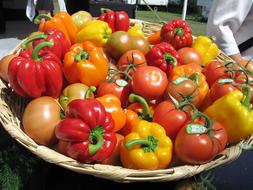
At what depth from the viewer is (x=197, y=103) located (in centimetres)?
142

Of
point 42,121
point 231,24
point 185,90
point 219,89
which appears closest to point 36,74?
point 42,121

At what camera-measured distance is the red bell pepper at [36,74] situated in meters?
1.35

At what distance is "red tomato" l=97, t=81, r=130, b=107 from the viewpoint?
142 centimetres

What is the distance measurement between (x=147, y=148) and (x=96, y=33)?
0.72m

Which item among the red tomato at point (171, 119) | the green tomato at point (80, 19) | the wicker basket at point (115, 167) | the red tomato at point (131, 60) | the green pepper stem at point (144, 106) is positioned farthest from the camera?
the green tomato at point (80, 19)

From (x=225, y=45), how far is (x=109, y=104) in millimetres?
905

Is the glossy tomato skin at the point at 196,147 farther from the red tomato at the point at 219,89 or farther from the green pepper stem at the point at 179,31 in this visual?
the green pepper stem at the point at 179,31

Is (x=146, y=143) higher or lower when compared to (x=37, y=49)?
lower

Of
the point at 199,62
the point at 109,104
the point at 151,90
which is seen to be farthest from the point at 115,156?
the point at 199,62

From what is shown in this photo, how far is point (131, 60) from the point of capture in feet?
5.07

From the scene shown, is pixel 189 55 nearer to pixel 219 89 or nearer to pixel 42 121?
pixel 219 89

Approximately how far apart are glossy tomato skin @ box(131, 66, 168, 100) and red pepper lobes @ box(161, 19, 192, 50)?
359mm

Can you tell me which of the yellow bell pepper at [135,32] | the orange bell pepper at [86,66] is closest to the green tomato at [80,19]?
the yellow bell pepper at [135,32]

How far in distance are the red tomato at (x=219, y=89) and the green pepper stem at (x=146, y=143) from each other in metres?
0.35
